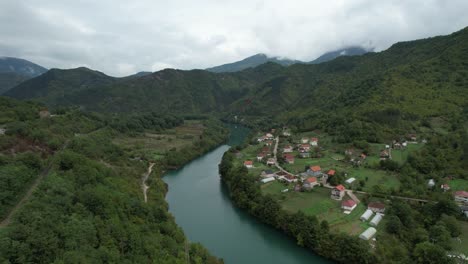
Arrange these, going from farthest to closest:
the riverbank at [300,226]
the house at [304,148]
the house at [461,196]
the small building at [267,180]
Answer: the house at [304,148], the small building at [267,180], the house at [461,196], the riverbank at [300,226]

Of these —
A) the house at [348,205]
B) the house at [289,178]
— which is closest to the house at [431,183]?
the house at [348,205]

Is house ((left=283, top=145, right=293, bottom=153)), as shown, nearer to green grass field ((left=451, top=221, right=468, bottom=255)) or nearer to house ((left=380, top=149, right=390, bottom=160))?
house ((left=380, top=149, right=390, bottom=160))

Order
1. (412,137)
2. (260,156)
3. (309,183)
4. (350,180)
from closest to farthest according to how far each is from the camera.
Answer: (309,183)
(350,180)
(260,156)
(412,137)

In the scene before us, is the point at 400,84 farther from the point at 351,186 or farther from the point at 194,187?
the point at 194,187

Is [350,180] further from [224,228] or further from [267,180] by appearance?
[224,228]

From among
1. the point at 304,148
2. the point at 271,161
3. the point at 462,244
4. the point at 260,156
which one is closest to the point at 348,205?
the point at 462,244

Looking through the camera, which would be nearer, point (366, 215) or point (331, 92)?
point (366, 215)

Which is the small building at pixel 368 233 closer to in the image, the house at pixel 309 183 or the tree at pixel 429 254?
the tree at pixel 429 254
